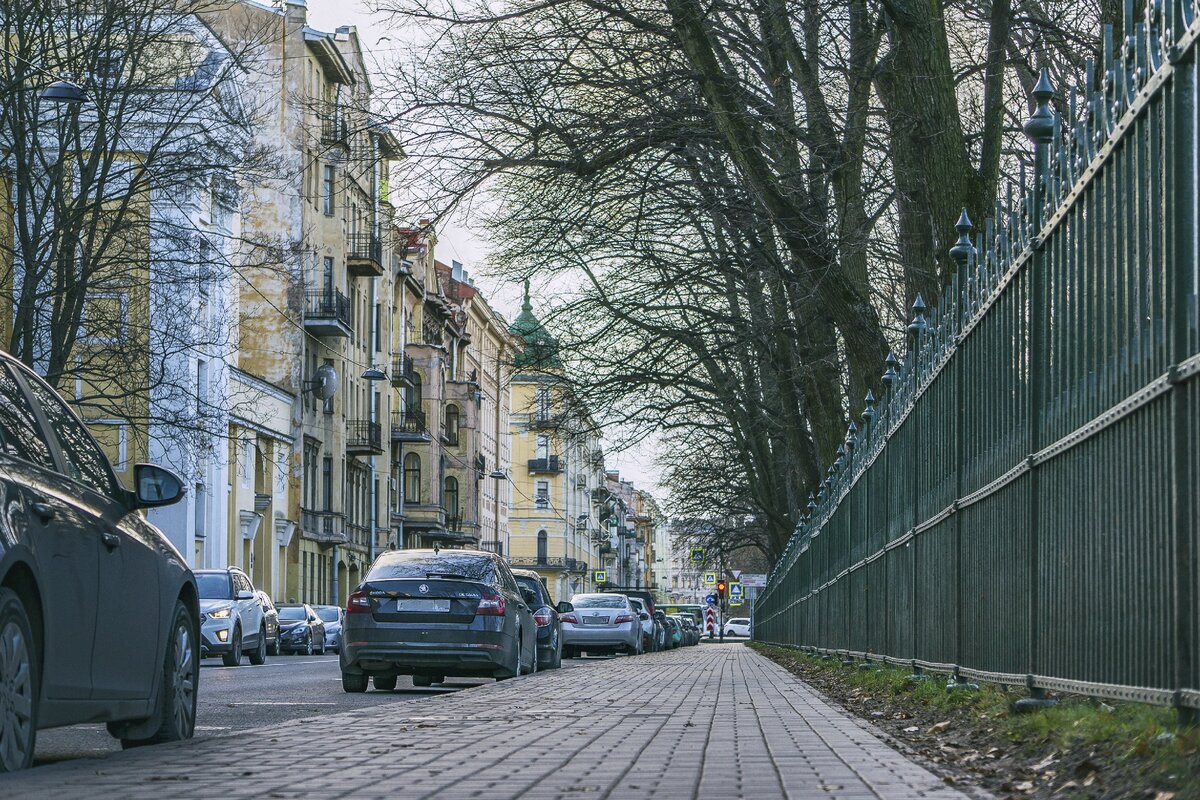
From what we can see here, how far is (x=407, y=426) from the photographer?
78438 millimetres

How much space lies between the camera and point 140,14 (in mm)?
27188

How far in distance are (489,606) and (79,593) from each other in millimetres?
11112

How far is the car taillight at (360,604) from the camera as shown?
18.3 meters

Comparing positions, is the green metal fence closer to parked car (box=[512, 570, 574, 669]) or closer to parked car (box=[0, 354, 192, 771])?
parked car (box=[0, 354, 192, 771])

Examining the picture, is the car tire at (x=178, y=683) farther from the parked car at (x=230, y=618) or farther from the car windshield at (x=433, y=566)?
the parked car at (x=230, y=618)

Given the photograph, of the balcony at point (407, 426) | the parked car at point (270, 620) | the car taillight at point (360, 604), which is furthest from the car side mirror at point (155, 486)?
the balcony at point (407, 426)

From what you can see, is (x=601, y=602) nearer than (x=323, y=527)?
Yes

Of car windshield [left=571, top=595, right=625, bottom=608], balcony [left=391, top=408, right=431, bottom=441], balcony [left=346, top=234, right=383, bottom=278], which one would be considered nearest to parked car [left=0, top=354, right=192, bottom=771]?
car windshield [left=571, top=595, right=625, bottom=608]

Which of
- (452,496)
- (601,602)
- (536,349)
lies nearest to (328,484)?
(601,602)

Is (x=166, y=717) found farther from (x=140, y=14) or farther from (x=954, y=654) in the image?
(x=140, y=14)

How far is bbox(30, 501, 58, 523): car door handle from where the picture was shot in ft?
24.1

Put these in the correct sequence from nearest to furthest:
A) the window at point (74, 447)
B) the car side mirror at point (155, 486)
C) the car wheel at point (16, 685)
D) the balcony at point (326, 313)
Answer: the car wheel at point (16, 685), the window at point (74, 447), the car side mirror at point (155, 486), the balcony at point (326, 313)

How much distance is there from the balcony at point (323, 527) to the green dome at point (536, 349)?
32395 millimetres

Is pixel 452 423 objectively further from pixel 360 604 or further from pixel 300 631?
pixel 360 604
